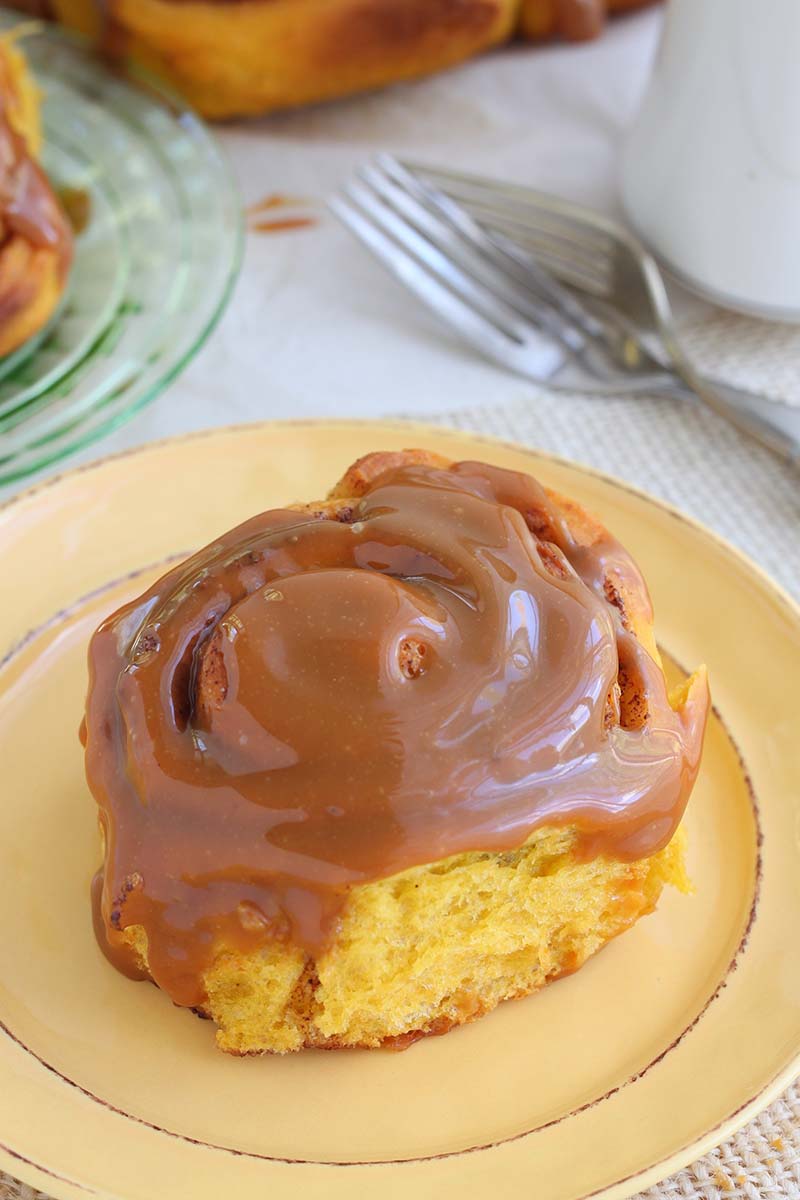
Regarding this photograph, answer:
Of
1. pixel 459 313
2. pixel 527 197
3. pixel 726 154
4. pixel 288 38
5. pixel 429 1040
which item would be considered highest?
pixel 288 38

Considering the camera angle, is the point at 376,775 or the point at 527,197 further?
the point at 527,197

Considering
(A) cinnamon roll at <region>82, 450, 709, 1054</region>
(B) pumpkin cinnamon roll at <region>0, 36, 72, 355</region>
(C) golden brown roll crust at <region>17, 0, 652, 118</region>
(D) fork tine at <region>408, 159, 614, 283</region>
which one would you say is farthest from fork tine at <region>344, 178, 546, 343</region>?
(A) cinnamon roll at <region>82, 450, 709, 1054</region>

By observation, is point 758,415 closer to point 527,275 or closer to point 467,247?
point 527,275

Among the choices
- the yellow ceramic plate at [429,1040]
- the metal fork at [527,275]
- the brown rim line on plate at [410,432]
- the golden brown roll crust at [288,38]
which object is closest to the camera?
the yellow ceramic plate at [429,1040]

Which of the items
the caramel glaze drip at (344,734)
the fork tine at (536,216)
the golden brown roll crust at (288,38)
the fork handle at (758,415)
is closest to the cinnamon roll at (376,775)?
the caramel glaze drip at (344,734)

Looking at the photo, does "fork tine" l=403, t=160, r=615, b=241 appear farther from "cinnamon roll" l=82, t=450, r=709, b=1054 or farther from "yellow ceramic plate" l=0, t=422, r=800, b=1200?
"cinnamon roll" l=82, t=450, r=709, b=1054

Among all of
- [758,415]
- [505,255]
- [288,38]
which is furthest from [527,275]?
[288,38]

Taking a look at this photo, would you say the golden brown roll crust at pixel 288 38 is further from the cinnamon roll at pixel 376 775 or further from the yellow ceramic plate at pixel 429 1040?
the cinnamon roll at pixel 376 775
